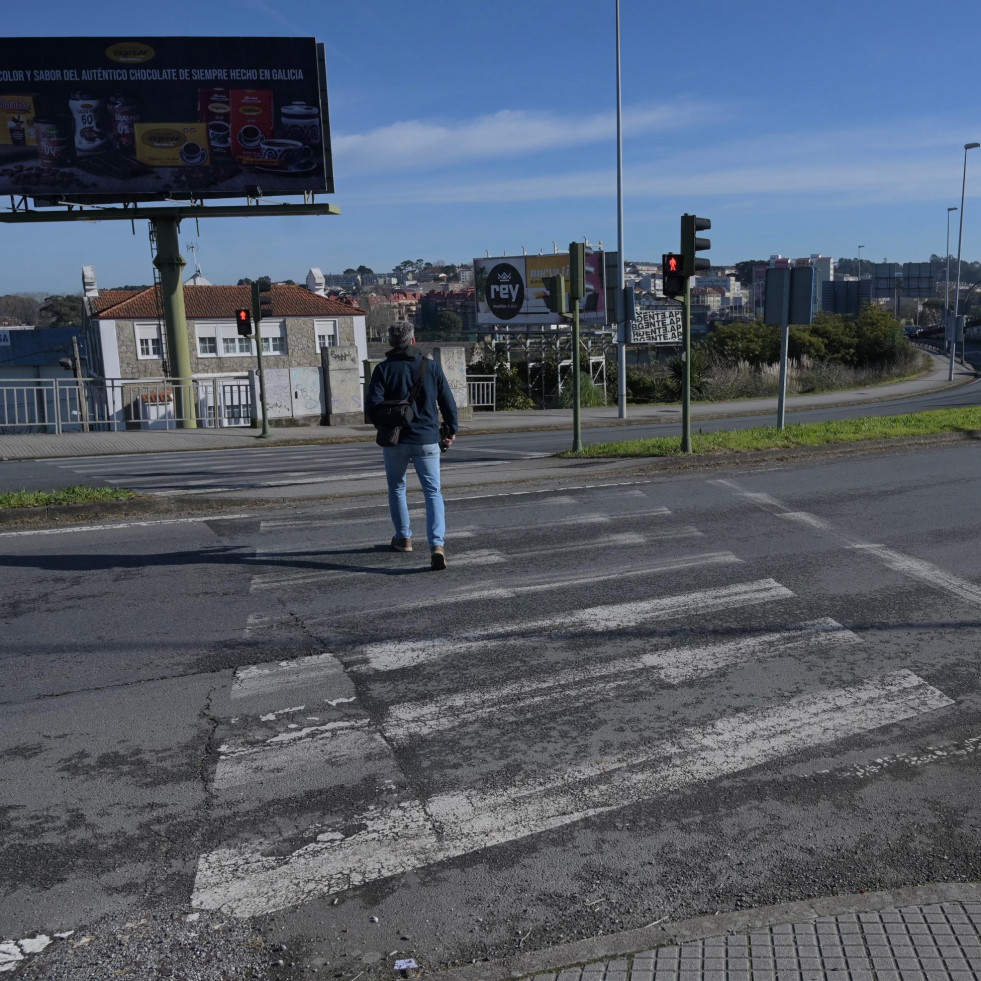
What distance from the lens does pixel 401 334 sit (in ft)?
25.3

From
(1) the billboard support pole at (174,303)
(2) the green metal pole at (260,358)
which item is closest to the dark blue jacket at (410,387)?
(2) the green metal pole at (260,358)

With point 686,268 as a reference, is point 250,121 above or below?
above

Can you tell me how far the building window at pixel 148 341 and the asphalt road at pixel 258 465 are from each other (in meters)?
39.8

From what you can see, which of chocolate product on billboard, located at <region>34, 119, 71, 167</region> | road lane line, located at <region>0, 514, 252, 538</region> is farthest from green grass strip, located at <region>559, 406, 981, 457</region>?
chocolate product on billboard, located at <region>34, 119, 71, 167</region>

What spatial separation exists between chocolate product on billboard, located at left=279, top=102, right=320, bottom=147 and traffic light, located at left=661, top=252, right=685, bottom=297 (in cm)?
1693

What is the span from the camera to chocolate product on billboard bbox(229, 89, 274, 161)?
89.8ft

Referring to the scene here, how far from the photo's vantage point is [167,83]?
26750 mm

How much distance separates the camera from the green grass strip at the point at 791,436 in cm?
1447

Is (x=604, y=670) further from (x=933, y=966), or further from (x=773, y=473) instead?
(x=773, y=473)

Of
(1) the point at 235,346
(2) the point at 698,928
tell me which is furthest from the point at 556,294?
(1) the point at 235,346

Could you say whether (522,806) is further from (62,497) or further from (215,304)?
(215,304)

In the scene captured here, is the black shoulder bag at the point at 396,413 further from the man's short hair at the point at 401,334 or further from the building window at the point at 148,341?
the building window at the point at 148,341

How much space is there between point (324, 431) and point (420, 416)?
16985 millimetres

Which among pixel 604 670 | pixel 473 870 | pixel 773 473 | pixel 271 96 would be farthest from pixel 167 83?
pixel 473 870
